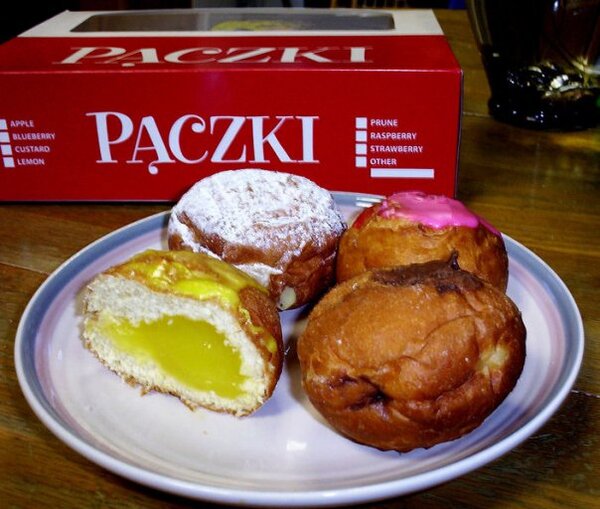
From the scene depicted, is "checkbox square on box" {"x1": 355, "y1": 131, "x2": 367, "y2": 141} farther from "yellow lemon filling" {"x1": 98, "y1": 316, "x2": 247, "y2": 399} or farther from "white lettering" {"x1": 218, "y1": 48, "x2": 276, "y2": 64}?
"yellow lemon filling" {"x1": 98, "y1": 316, "x2": 247, "y2": 399}

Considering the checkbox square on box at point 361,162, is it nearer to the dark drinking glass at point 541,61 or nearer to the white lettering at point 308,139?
the white lettering at point 308,139

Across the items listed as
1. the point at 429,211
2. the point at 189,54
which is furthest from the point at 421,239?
the point at 189,54

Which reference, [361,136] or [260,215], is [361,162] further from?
[260,215]

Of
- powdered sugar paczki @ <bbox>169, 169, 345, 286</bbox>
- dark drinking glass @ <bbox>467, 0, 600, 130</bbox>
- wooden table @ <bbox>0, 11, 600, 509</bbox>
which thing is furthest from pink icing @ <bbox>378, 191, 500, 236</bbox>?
dark drinking glass @ <bbox>467, 0, 600, 130</bbox>

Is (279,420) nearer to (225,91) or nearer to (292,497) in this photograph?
(292,497)

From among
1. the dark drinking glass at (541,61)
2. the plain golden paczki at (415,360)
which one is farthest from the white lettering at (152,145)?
the dark drinking glass at (541,61)

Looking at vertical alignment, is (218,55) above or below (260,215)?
above
